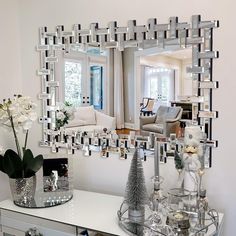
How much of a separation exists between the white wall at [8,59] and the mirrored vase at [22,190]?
354mm

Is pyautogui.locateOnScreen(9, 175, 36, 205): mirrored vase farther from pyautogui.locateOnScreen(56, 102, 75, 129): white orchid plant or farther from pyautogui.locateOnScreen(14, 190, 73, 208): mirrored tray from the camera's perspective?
pyautogui.locateOnScreen(56, 102, 75, 129): white orchid plant

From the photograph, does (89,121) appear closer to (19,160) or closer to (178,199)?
(19,160)

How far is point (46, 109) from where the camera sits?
212 centimetres

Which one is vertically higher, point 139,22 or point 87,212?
point 139,22

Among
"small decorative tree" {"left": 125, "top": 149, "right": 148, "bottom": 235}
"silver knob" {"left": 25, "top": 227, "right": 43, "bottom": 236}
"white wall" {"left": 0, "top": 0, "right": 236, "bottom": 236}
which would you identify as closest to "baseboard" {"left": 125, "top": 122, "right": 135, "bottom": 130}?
"white wall" {"left": 0, "top": 0, "right": 236, "bottom": 236}

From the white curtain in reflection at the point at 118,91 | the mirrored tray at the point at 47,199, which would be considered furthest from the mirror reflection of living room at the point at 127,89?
the mirrored tray at the point at 47,199

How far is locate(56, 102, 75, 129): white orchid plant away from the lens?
206cm

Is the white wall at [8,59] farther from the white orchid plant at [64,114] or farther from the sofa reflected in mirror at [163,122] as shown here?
the sofa reflected in mirror at [163,122]

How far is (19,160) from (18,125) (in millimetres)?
227

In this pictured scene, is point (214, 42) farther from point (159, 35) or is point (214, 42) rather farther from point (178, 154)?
point (178, 154)

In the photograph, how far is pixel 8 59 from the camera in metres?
2.10

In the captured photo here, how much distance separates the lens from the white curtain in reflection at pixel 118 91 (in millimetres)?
1882

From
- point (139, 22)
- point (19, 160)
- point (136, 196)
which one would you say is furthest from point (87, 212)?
point (139, 22)

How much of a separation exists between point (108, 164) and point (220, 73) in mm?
920
